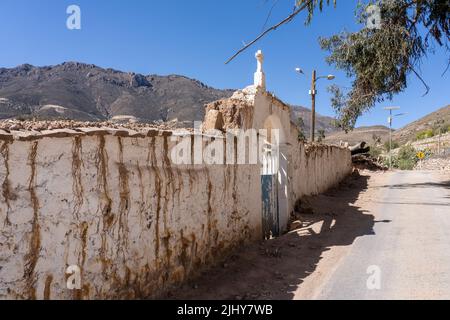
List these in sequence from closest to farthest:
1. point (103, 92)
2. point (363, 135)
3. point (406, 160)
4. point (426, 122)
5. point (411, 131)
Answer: point (406, 160)
point (103, 92)
point (411, 131)
point (426, 122)
point (363, 135)

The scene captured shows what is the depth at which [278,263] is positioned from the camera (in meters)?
6.21

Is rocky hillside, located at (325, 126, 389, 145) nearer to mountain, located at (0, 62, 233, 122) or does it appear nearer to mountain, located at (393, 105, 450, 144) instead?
mountain, located at (393, 105, 450, 144)

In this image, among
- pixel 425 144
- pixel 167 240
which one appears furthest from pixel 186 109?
pixel 167 240

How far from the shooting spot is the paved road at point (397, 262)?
4.90m

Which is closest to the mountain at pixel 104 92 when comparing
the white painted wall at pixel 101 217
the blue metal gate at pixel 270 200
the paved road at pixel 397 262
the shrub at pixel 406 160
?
the shrub at pixel 406 160

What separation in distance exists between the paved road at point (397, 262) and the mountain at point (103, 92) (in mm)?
37470

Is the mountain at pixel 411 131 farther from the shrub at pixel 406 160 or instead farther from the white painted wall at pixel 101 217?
the white painted wall at pixel 101 217

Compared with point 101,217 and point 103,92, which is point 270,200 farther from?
point 103,92

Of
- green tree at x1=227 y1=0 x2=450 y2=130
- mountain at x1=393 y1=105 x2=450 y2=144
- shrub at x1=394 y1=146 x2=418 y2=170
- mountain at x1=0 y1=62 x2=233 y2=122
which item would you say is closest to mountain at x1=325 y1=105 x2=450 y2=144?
mountain at x1=393 y1=105 x2=450 y2=144

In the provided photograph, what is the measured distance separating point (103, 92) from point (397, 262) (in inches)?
2558

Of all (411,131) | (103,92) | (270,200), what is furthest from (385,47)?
(411,131)

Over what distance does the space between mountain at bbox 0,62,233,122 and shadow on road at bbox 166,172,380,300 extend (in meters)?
36.7
